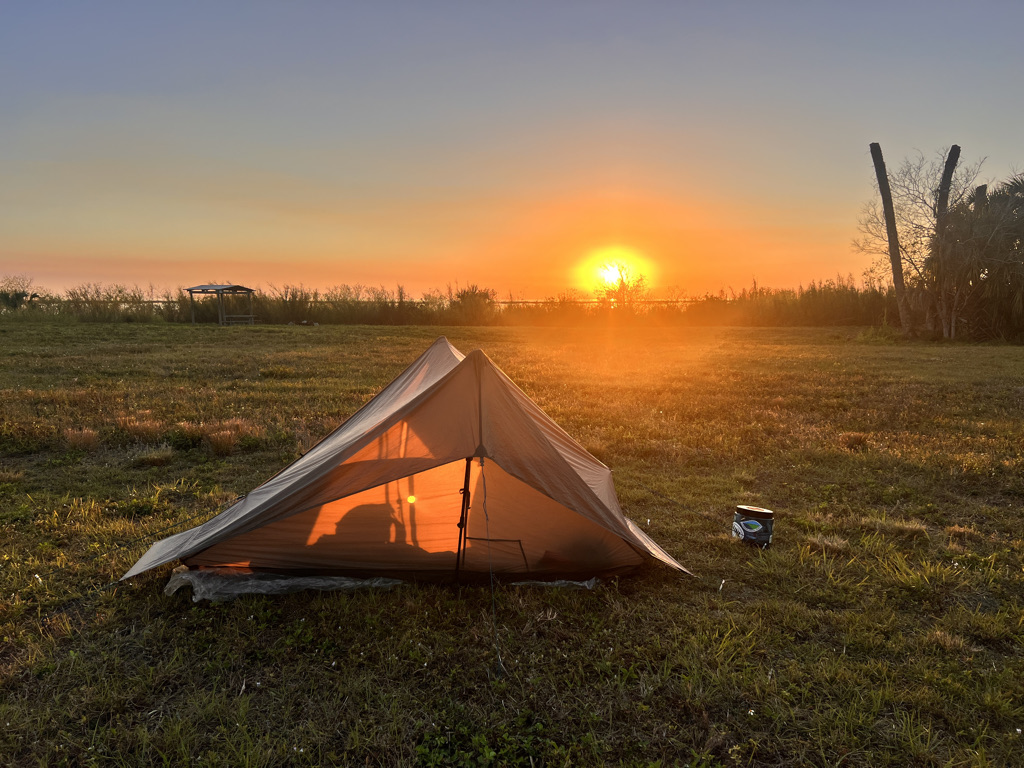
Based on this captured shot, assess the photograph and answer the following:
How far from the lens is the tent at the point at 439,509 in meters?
3.24

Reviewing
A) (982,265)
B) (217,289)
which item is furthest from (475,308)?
(982,265)

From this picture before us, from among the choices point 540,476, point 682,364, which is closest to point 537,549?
point 540,476

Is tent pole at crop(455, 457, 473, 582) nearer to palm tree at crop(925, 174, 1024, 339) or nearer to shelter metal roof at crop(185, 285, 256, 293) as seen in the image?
palm tree at crop(925, 174, 1024, 339)

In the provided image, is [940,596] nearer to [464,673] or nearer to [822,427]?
[464,673]

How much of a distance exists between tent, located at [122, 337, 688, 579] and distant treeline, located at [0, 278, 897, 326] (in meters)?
24.6

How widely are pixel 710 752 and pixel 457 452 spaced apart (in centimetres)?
179

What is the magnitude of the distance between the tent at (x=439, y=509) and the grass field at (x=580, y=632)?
0.74 ft

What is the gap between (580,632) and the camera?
308 cm

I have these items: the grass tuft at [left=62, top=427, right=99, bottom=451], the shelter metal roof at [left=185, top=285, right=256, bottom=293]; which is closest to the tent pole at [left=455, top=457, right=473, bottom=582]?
the grass tuft at [left=62, top=427, right=99, bottom=451]

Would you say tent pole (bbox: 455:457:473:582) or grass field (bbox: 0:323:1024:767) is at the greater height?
tent pole (bbox: 455:457:473:582)

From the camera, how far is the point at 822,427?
748 cm

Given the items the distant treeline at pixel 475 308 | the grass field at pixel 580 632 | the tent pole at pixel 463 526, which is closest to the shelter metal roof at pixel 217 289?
the distant treeline at pixel 475 308

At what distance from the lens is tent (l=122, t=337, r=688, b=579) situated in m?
3.24

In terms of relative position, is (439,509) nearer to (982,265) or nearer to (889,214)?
(889,214)
